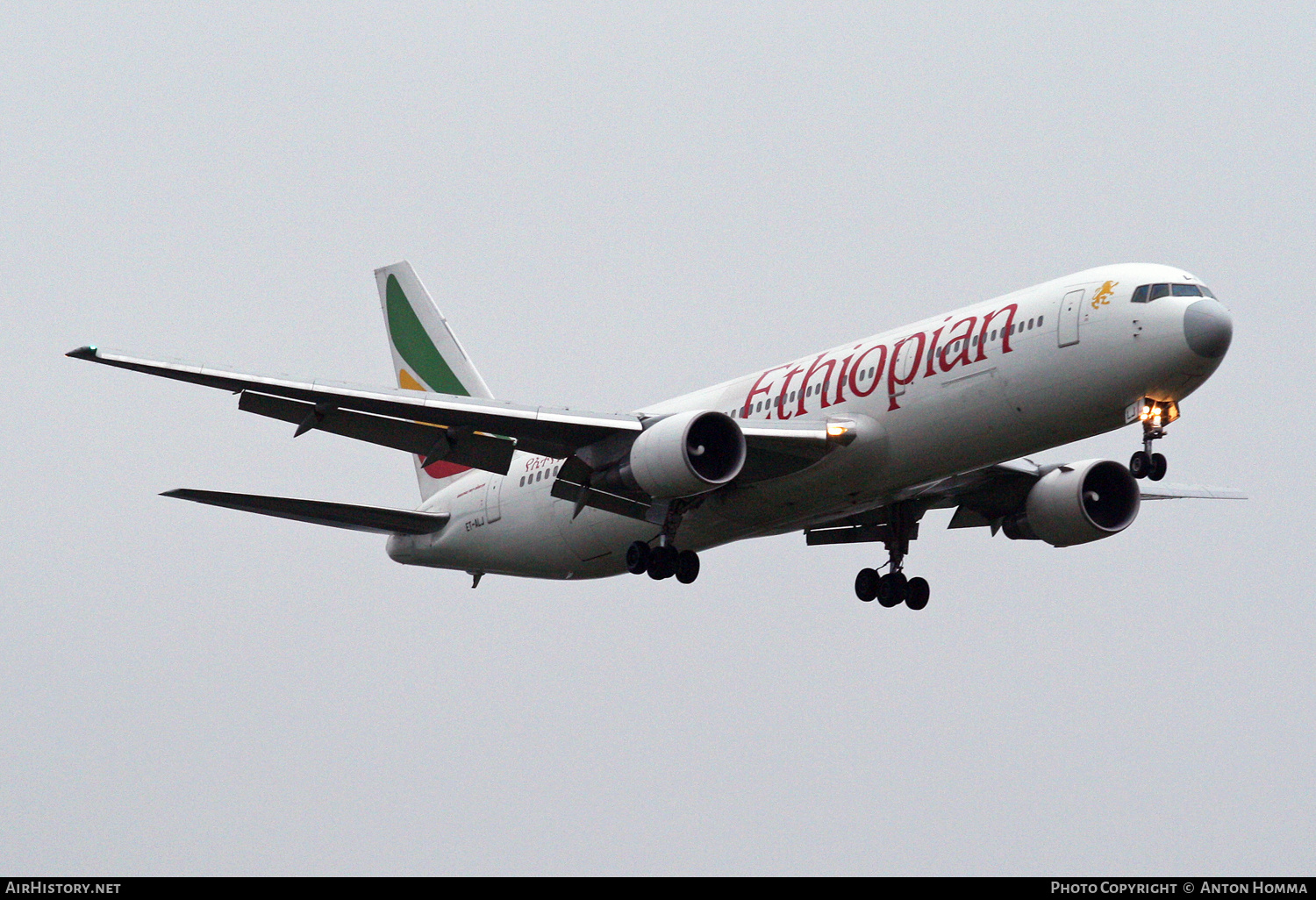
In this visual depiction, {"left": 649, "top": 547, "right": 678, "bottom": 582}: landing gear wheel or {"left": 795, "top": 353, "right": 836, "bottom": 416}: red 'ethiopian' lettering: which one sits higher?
{"left": 795, "top": 353, "right": 836, "bottom": 416}: red 'ethiopian' lettering

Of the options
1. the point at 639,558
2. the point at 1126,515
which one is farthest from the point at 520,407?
the point at 1126,515

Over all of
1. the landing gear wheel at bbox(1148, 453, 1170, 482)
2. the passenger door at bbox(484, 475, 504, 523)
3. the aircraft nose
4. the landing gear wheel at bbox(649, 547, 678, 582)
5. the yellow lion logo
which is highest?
the yellow lion logo

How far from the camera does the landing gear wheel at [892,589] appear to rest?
35.6 metres

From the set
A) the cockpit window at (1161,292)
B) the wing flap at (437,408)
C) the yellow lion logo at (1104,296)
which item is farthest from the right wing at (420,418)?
the cockpit window at (1161,292)

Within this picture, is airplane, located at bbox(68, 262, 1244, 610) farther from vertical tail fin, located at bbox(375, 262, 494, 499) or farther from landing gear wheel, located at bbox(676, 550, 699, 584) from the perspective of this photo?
vertical tail fin, located at bbox(375, 262, 494, 499)

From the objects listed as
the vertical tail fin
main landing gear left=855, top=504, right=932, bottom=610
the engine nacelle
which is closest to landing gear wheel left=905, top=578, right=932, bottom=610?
main landing gear left=855, top=504, right=932, bottom=610

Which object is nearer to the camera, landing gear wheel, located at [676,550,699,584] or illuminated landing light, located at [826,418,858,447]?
illuminated landing light, located at [826,418,858,447]

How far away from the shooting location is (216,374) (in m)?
27.4

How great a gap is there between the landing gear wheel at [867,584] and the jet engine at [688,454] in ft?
27.0

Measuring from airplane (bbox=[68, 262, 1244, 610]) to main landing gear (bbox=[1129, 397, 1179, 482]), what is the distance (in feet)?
0.12

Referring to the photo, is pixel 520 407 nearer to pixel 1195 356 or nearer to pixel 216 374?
pixel 216 374

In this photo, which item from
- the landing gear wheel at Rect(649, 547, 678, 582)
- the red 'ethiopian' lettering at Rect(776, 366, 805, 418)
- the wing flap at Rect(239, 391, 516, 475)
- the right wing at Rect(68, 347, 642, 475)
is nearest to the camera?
the right wing at Rect(68, 347, 642, 475)

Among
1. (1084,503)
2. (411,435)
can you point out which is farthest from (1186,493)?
(411,435)

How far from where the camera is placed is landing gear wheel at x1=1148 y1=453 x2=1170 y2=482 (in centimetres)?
2694
